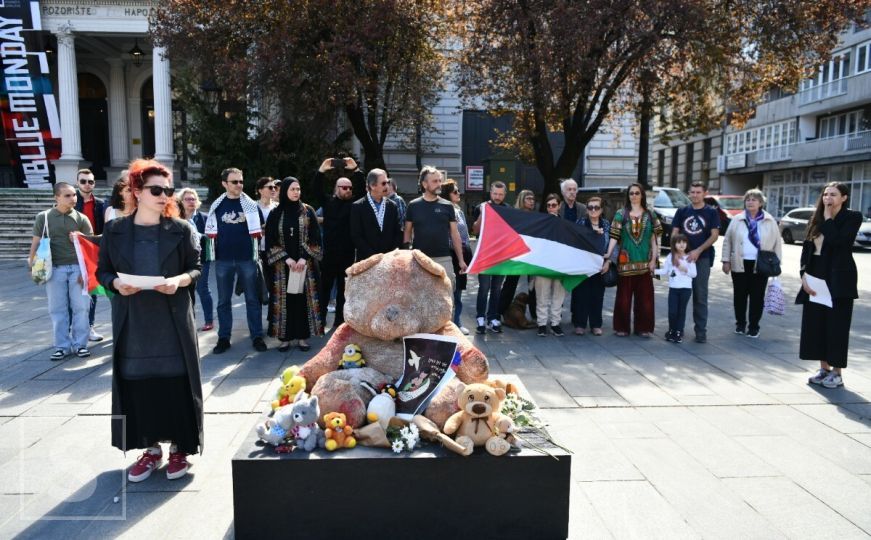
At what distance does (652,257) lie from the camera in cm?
774

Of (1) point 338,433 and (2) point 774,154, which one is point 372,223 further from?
(2) point 774,154

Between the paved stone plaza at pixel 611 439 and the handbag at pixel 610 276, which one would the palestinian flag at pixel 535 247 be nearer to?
the handbag at pixel 610 276

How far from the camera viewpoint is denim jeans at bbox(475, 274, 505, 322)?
8.15 m

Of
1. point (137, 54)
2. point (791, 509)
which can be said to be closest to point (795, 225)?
point (791, 509)

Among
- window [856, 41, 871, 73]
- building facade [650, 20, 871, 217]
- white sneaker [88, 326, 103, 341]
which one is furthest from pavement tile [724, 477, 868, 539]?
window [856, 41, 871, 73]

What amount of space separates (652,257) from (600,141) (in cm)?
2193

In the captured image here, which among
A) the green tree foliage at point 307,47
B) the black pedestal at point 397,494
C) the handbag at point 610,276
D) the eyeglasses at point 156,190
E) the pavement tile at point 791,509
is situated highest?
the green tree foliage at point 307,47

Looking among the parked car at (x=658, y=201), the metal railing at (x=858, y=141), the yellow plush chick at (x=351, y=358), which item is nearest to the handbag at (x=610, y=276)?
the yellow plush chick at (x=351, y=358)

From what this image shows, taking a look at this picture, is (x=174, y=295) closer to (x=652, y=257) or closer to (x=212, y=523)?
(x=212, y=523)

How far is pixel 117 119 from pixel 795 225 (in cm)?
2839

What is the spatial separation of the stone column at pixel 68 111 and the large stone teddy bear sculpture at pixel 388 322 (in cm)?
2266

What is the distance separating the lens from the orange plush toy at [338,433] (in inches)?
122

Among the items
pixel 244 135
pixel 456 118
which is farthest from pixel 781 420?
pixel 456 118

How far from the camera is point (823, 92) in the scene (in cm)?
3350
